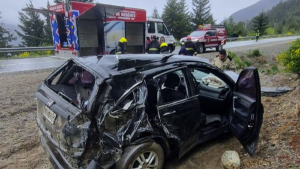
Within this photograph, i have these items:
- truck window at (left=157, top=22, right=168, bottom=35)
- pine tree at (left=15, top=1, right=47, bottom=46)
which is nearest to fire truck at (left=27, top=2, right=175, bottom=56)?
truck window at (left=157, top=22, right=168, bottom=35)

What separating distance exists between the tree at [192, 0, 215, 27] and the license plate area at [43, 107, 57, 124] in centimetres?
4705

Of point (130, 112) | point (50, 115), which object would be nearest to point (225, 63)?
point (130, 112)

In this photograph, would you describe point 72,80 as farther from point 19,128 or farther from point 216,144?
point 216,144

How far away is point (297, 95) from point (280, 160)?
2311mm

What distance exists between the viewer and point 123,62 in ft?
8.40

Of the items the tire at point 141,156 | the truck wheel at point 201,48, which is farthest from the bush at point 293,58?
the truck wheel at point 201,48

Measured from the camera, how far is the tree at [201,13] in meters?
46.4

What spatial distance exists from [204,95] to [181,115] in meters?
1.11

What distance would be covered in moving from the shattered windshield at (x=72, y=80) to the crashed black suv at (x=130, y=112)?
13 mm

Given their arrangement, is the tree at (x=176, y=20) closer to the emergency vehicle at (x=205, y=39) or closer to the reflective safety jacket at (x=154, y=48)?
the emergency vehicle at (x=205, y=39)

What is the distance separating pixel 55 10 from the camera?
991cm

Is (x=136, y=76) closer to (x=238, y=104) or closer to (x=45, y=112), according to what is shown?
(x=45, y=112)

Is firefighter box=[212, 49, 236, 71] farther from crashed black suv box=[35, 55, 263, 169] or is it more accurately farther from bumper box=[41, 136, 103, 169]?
bumper box=[41, 136, 103, 169]

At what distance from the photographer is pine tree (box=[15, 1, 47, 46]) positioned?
27531mm
